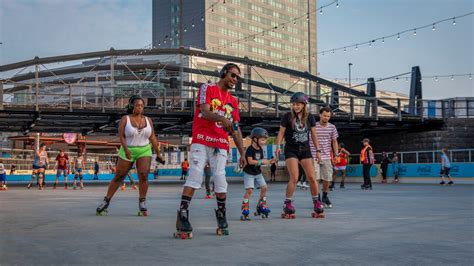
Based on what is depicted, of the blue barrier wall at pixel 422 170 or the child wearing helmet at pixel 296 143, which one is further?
the blue barrier wall at pixel 422 170

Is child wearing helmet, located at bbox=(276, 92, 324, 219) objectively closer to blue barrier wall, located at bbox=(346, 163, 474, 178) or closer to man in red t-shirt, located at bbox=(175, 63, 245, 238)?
man in red t-shirt, located at bbox=(175, 63, 245, 238)

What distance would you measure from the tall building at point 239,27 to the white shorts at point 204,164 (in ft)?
403

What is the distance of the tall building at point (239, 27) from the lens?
133 m

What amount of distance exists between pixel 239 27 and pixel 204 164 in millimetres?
133487

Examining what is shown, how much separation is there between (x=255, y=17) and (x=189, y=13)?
15.4 meters

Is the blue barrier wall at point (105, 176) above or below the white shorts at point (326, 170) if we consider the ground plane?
below

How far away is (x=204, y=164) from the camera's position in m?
6.52

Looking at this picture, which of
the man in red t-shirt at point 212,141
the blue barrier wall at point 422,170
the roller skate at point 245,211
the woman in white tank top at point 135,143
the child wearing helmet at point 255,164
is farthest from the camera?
the blue barrier wall at point 422,170

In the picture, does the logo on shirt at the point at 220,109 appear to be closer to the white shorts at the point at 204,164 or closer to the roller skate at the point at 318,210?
the white shorts at the point at 204,164

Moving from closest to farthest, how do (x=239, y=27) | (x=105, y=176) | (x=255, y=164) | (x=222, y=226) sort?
(x=222, y=226) < (x=255, y=164) < (x=105, y=176) < (x=239, y=27)

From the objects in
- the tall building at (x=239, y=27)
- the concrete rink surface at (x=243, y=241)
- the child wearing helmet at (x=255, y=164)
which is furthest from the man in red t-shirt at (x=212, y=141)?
the tall building at (x=239, y=27)

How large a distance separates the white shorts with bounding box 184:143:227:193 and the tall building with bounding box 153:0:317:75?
12283cm

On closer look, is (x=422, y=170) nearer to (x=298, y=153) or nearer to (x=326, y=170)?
(x=326, y=170)

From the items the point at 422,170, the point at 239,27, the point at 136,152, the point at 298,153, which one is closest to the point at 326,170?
the point at 298,153
